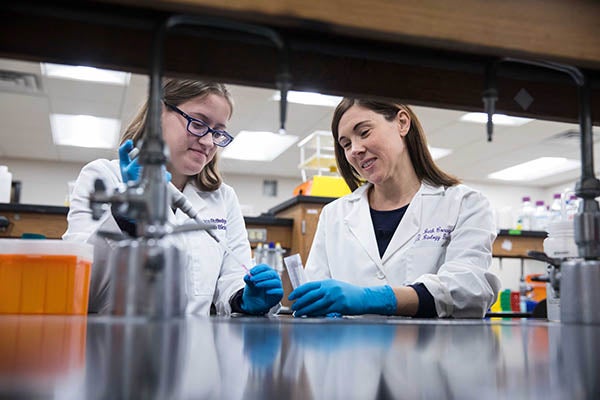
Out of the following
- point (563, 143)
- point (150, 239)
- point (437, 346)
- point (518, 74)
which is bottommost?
point (437, 346)

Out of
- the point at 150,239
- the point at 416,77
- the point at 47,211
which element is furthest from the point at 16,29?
the point at 47,211

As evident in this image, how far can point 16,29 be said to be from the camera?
67 cm

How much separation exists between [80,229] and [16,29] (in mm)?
940

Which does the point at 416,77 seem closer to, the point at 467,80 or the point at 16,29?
the point at 467,80

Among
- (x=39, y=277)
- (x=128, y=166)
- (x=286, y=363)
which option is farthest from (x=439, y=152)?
(x=286, y=363)

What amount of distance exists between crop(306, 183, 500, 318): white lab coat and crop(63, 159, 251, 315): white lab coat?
11.5 inches

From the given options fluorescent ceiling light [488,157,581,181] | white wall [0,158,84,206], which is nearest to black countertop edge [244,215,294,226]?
fluorescent ceiling light [488,157,581,181]

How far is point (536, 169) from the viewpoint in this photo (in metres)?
8.07

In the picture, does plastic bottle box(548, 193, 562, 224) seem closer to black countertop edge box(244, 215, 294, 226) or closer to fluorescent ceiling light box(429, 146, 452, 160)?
black countertop edge box(244, 215, 294, 226)

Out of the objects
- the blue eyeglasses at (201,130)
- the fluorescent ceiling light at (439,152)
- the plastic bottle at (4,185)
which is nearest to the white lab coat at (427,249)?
the blue eyeglasses at (201,130)

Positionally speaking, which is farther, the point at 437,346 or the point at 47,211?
the point at 47,211

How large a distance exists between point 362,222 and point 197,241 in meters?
0.55

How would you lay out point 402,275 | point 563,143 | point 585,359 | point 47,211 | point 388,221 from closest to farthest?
point 585,359, point 402,275, point 388,221, point 47,211, point 563,143

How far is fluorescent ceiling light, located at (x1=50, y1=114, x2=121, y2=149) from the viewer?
19.9 ft
